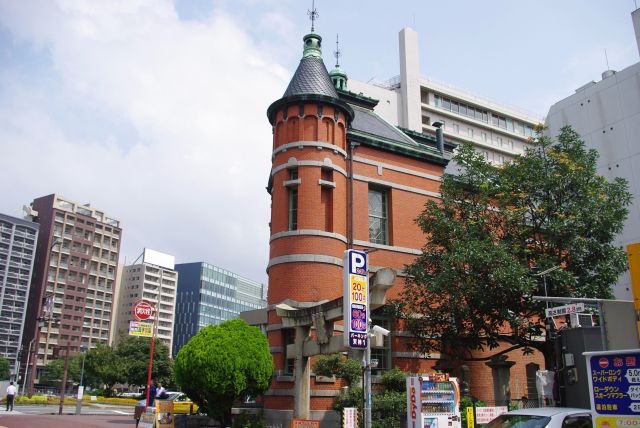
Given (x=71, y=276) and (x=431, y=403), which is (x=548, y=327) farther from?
(x=71, y=276)

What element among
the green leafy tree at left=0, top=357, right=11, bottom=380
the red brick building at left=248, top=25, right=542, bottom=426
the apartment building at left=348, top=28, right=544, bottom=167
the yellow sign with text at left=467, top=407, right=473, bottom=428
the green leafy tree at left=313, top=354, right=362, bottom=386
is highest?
the apartment building at left=348, top=28, right=544, bottom=167

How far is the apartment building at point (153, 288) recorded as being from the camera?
14988 cm

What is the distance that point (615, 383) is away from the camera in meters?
7.55

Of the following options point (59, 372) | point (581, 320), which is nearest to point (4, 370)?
point (59, 372)

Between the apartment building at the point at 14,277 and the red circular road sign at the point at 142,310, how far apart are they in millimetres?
92990

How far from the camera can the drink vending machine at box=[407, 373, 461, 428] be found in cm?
1456

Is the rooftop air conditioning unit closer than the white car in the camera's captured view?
No

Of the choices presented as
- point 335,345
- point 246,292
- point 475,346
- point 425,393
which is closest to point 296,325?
point 335,345

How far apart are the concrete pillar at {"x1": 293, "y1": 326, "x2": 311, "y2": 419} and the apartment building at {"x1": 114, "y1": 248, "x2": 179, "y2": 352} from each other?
136698mm

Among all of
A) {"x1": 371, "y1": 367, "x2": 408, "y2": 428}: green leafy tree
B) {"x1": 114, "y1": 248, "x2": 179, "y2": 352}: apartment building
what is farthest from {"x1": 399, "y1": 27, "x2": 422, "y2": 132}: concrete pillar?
{"x1": 114, "y1": 248, "x2": 179, "y2": 352}: apartment building

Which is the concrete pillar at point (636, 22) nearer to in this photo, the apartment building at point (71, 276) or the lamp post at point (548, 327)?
the lamp post at point (548, 327)

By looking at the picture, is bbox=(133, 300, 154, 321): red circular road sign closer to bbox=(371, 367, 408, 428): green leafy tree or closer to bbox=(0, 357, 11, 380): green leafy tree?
bbox=(371, 367, 408, 428): green leafy tree

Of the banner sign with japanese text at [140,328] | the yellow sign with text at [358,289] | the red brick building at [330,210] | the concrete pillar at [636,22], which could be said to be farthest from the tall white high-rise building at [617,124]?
the banner sign with japanese text at [140,328]

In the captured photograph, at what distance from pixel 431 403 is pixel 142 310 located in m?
15.8
